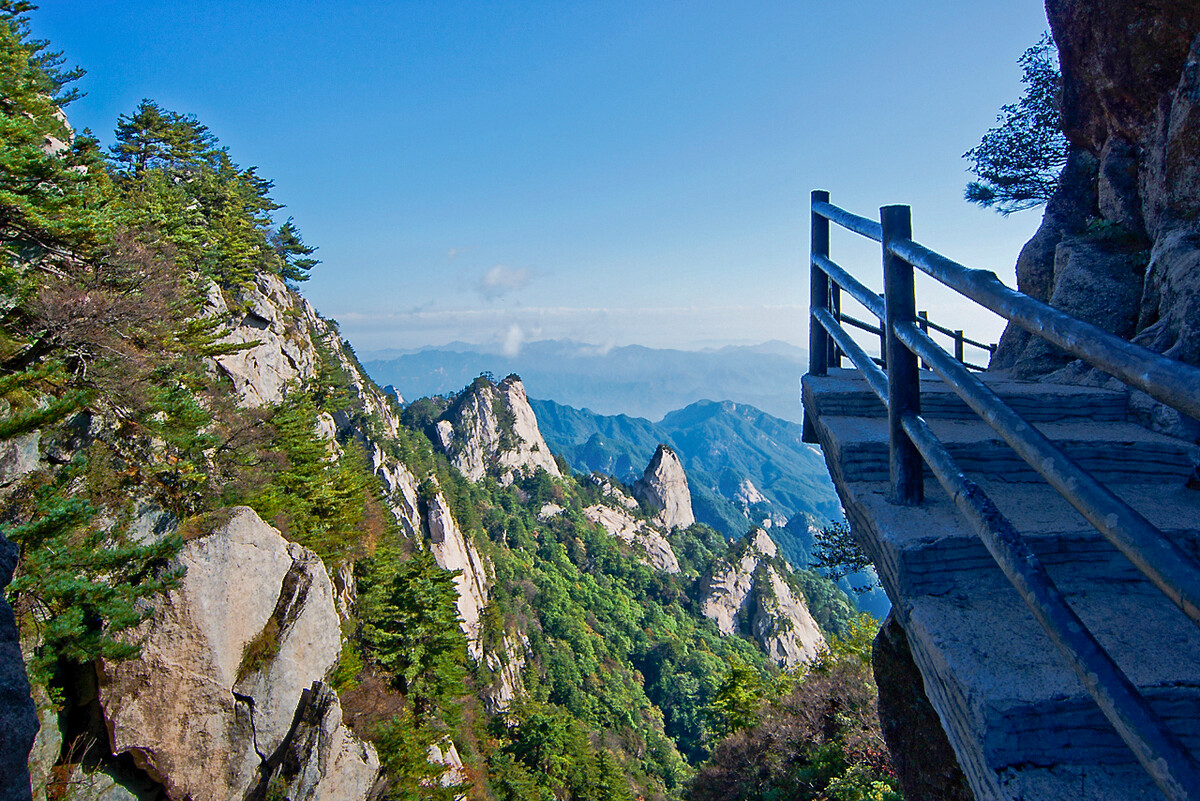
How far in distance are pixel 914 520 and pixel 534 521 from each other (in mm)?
66136

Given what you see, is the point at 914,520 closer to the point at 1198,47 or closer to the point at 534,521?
the point at 1198,47

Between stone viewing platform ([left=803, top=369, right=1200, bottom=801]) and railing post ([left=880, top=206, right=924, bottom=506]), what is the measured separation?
0.09 metres

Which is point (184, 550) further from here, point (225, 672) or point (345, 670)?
point (345, 670)

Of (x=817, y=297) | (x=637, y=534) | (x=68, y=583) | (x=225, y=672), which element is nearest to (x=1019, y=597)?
(x=817, y=297)

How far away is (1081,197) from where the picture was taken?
20.3 feet

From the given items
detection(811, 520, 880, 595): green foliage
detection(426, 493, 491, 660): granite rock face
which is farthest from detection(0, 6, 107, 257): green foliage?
detection(426, 493, 491, 660): granite rock face

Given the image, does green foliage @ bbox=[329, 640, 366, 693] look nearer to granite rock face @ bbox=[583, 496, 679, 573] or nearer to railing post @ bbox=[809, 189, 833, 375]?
railing post @ bbox=[809, 189, 833, 375]

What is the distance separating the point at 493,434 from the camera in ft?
242

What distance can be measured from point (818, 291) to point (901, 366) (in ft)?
5.39

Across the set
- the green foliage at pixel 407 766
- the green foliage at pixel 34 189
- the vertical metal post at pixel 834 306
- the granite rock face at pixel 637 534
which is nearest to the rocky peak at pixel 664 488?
the granite rock face at pixel 637 534

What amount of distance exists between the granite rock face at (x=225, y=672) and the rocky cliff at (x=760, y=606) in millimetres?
56625

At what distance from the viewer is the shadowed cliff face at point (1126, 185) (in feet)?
13.1

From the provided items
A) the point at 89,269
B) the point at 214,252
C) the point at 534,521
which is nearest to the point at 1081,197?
the point at 89,269

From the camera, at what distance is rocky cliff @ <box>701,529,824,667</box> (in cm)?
5975
